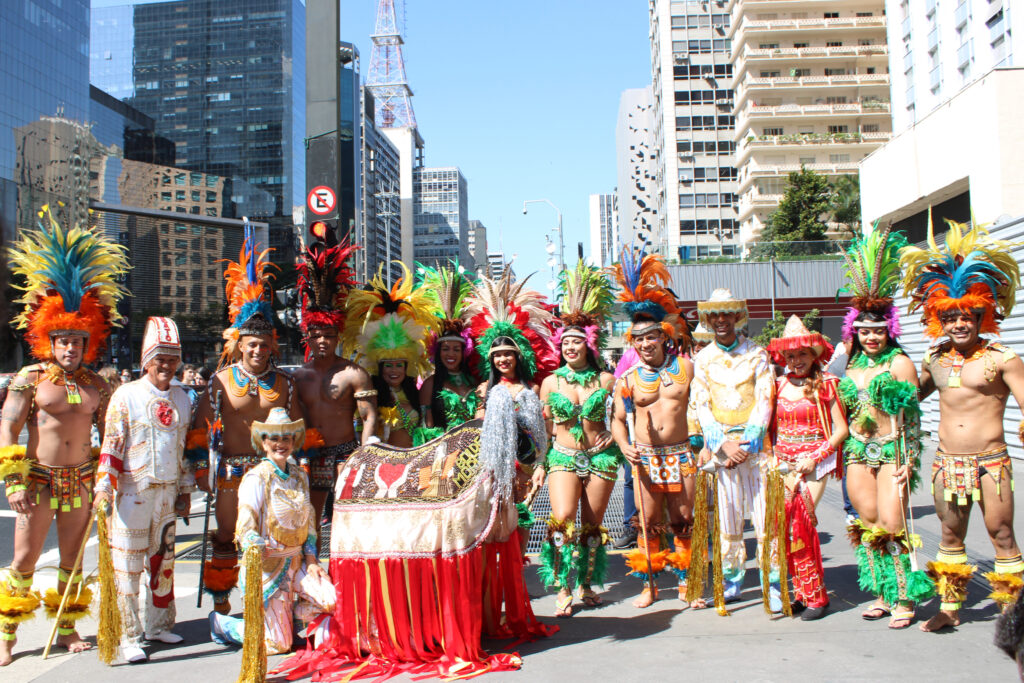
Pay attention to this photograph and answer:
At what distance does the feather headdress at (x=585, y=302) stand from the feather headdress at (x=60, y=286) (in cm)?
315

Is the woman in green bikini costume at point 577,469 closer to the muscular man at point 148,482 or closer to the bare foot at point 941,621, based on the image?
the bare foot at point 941,621

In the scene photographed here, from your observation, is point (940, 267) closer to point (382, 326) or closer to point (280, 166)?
point (382, 326)

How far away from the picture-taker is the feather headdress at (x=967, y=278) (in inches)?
191

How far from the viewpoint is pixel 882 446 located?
4961 millimetres

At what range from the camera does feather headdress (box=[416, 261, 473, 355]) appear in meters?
6.36

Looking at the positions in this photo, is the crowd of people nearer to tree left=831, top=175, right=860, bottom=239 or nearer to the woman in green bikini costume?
the woman in green bikini costume

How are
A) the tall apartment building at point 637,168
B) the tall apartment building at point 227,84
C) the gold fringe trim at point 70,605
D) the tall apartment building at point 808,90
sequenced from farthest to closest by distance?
the tall apartment building at point 227,84 → the tall apartment building at point 637,168 → the tall apartment building at point 808,90 → the gold fringe trim at point 70,605

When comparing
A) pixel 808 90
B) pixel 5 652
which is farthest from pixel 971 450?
pixel 808 90

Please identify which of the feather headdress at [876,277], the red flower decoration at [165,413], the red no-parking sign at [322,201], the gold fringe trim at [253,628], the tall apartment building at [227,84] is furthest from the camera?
the tall apartment building at [227,84]

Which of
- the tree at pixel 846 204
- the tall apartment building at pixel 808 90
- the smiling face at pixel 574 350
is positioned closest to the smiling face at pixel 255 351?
the smiling face at pixel 574 350

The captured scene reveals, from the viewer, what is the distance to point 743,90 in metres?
54.4

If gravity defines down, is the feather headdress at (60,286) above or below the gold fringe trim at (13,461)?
above

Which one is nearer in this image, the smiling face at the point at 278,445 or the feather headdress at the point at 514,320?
the smiling face at the point at 278,445

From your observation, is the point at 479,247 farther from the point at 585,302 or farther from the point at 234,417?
the point at 234,417
